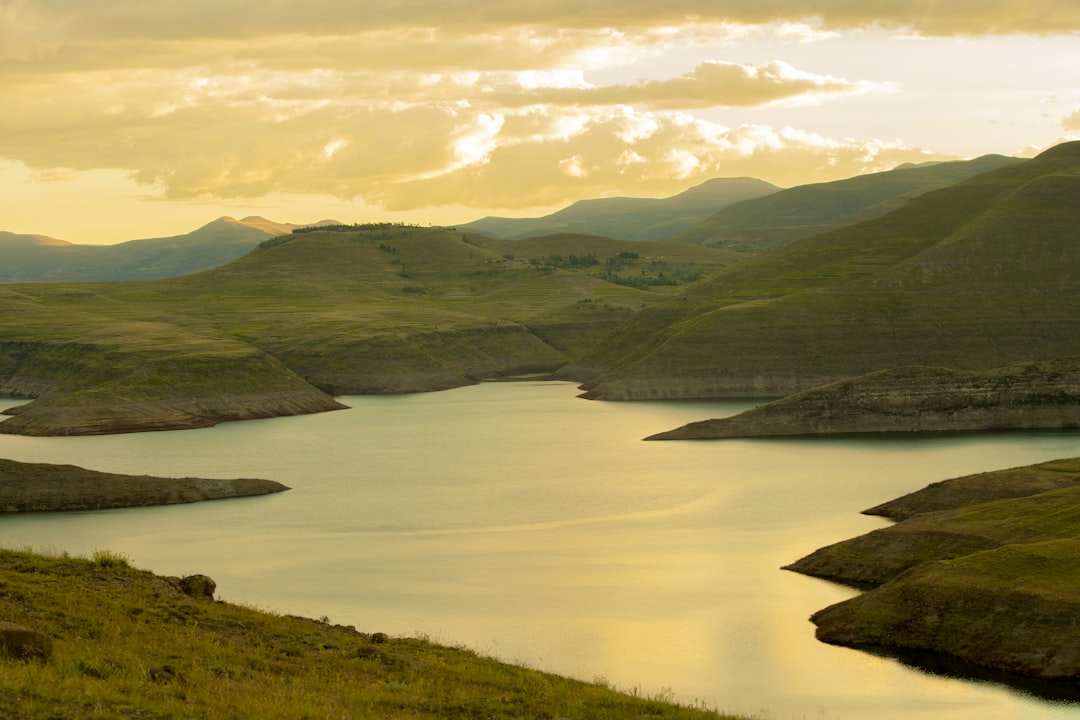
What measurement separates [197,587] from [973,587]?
23.0 meters

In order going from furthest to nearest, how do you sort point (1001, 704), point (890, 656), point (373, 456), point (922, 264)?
1. point (922, 264)
2. point (373, 456)
3. point (890, 656)
4. point (1001, 704)

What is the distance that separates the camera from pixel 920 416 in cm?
10706

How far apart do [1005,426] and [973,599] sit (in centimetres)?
6994

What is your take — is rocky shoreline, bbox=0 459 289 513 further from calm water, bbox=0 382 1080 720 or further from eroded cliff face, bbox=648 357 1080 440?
eroded cliff face, bbox=648 357 1080 440

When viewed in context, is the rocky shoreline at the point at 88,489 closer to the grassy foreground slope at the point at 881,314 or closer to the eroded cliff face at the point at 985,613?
the eroded cliff face at the point at 985,613

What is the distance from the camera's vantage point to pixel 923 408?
107375mm

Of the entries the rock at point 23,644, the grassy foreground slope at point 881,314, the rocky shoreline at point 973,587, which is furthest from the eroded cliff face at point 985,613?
the grassy foreground slope at point 881,314

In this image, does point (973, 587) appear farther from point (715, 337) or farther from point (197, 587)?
point (715, 337)

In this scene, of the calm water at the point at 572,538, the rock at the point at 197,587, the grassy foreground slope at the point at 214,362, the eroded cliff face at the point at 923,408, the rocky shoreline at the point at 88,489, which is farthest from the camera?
the grassy foreground slope at the point at 214,362

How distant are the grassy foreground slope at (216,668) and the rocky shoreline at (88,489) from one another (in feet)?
127

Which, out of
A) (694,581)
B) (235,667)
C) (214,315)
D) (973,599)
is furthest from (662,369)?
(235,667)

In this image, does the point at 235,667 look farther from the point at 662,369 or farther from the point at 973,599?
the point at 662,369

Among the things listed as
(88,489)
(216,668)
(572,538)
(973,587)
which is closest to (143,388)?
(88,489)

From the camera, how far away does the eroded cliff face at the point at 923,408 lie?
106375mm
